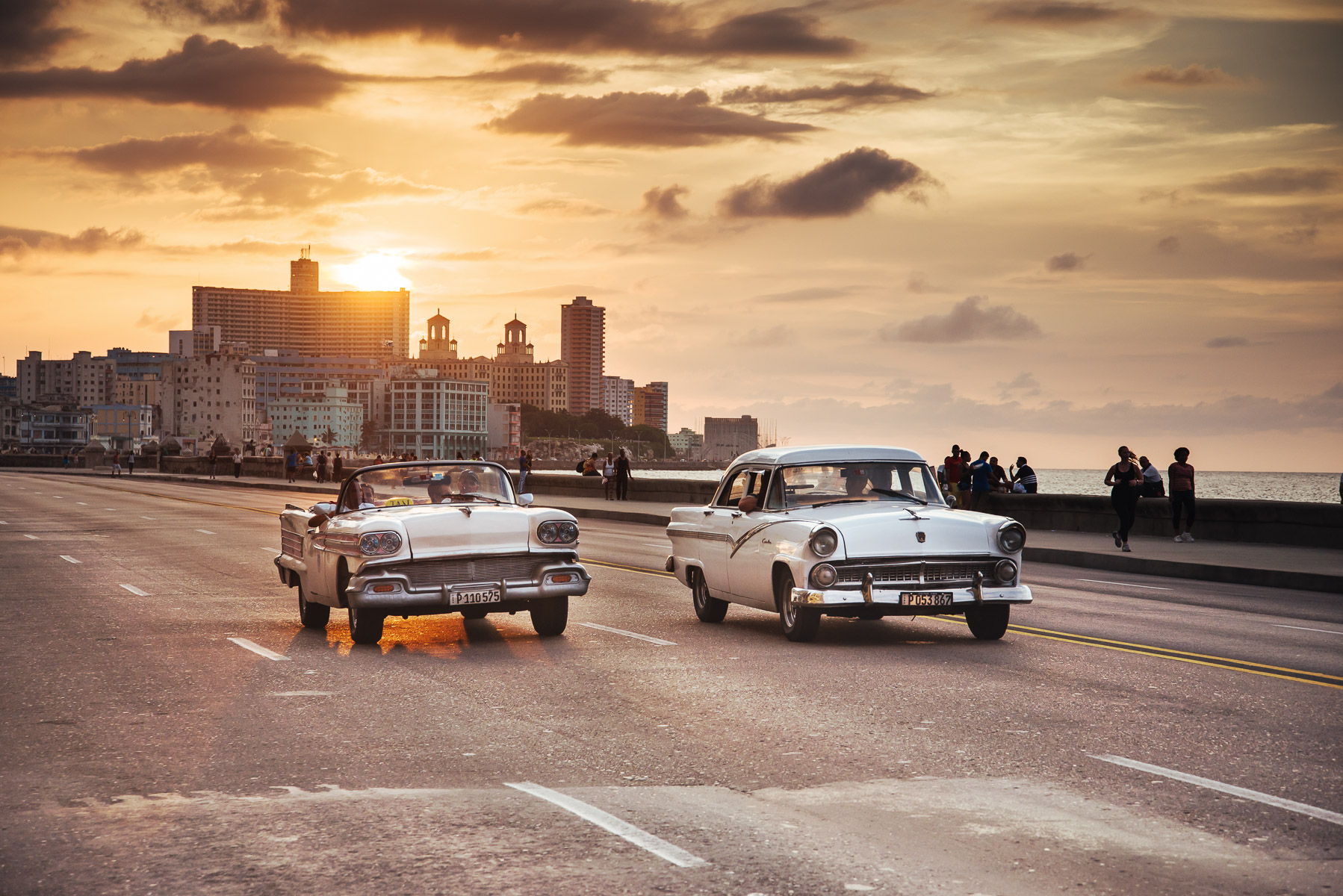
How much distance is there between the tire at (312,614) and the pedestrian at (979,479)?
21.4 meters

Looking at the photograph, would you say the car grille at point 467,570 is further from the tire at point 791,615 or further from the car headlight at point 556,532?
the tire at point 791,615

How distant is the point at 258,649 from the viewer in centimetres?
1252

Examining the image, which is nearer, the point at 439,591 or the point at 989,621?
the point at 439,591

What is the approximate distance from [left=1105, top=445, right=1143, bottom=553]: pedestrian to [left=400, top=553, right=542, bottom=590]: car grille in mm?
15259

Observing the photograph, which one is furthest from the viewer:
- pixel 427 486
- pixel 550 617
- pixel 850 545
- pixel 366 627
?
pixel 427 486

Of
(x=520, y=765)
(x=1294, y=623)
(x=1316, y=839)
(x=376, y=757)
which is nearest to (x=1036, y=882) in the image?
(x=1316, y=839)

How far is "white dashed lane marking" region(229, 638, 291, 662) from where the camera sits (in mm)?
12039

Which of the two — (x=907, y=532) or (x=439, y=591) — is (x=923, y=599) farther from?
(x=439, y=591)

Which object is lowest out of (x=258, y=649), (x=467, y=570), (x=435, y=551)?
(x=258, y=649)

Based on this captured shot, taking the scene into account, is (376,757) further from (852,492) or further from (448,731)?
(852,492)

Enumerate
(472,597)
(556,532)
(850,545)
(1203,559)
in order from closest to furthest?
(850,545)
(472,597)
(556,532)
(1203,559)

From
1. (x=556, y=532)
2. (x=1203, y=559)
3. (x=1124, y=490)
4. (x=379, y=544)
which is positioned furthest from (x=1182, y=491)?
(x=379, y=544)

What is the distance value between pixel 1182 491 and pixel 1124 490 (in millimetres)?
2114

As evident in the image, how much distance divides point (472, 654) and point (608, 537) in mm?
18621
